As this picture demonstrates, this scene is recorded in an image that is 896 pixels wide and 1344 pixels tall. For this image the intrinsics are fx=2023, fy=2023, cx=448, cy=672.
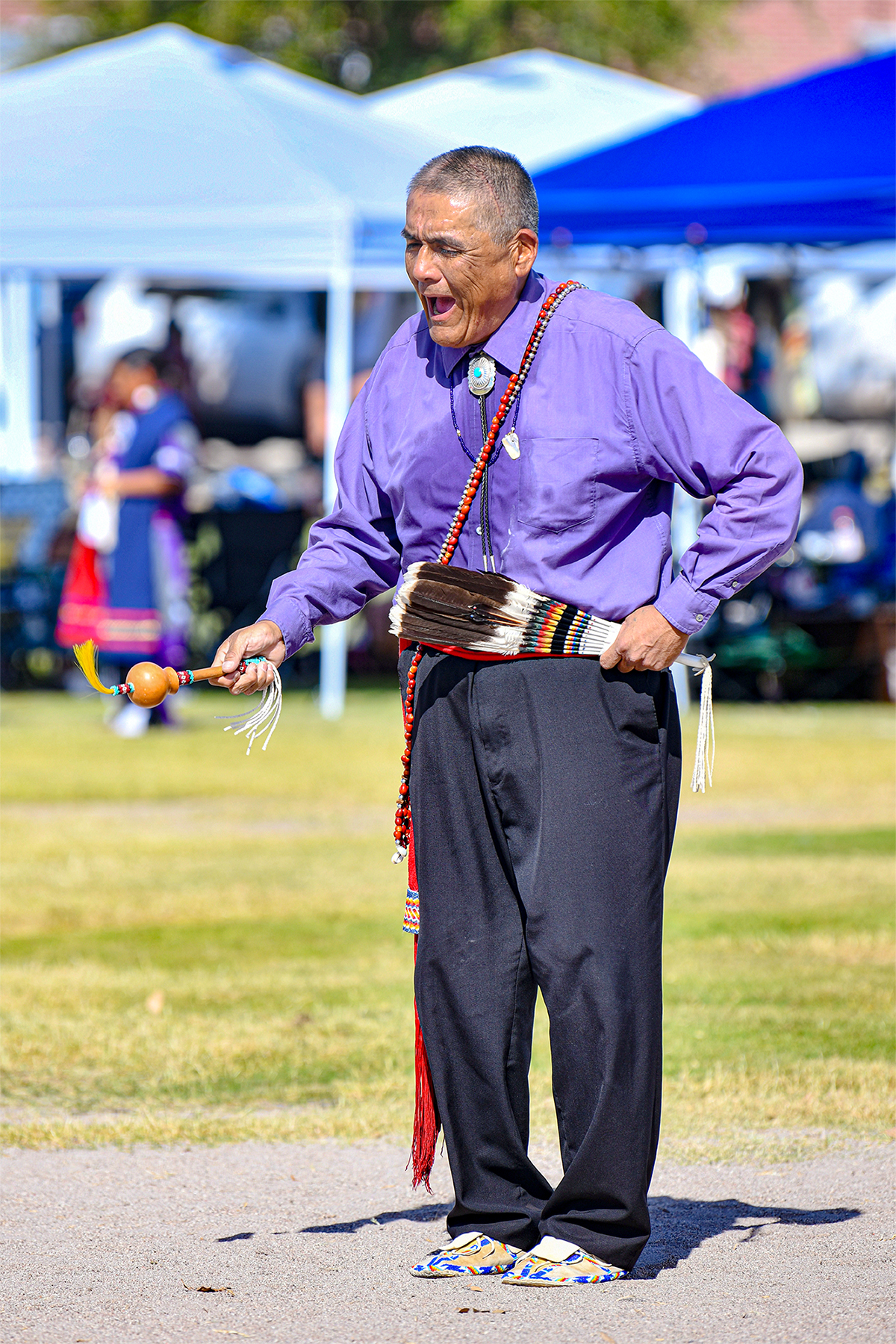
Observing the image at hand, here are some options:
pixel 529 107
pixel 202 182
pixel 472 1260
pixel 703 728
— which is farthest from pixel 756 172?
pixel 472 1260

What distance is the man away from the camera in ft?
11.4

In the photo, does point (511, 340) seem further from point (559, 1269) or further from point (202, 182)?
point (202, 182)

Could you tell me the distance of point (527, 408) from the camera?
3.54 m

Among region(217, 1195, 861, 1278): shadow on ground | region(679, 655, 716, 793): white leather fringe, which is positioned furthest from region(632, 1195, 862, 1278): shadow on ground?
region(679, 655, 716, 793): white leather fringe

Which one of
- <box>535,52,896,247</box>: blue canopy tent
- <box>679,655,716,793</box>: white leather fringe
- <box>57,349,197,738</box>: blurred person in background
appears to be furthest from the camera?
<box>57,349,197,738</box>: blurred person in background

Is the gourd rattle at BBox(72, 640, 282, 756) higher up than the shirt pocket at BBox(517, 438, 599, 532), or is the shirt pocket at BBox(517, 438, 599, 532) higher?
the shirt pocket at BBox(517, 438, 599, 532)

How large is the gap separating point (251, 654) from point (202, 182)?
9932 millimetres

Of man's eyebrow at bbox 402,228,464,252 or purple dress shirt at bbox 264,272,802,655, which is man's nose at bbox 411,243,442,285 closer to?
man's eyebrow at bbox 402,228,464,252

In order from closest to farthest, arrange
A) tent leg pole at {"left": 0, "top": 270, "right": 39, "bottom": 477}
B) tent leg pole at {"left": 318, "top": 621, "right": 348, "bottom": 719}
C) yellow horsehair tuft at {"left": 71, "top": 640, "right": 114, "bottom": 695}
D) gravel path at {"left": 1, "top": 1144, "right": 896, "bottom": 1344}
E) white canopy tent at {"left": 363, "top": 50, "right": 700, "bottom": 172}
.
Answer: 1. gravel path at {"left": 1, "top": 1144, "right": 896, "bottom": 1344}
2. yellow horsehair tuft at {"left": 71, "top": 640, "right": 114, "bottom": 695}
3. tent leg pole at {"left": 318, "top": 621, "right": 348, "bottom": 719}
4. white canopy tent at {"left": 363, "top": 50, "right": 700, "bottom": 172}
5. tent leg pole at {"left": 0, "top": 270, "right": 39, "bottom": 477}

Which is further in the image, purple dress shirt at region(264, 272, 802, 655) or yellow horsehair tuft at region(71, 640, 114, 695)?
yellow horsehair tuft at region(71, 640, 114, 695)

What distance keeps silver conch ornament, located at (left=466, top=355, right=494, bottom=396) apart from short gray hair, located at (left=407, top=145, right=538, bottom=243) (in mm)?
210

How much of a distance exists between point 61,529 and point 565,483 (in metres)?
11.3

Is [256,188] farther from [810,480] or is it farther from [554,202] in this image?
[810,480]

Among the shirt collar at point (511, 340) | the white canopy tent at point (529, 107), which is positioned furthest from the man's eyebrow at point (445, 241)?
the white canopy tent at point (529, 107)
